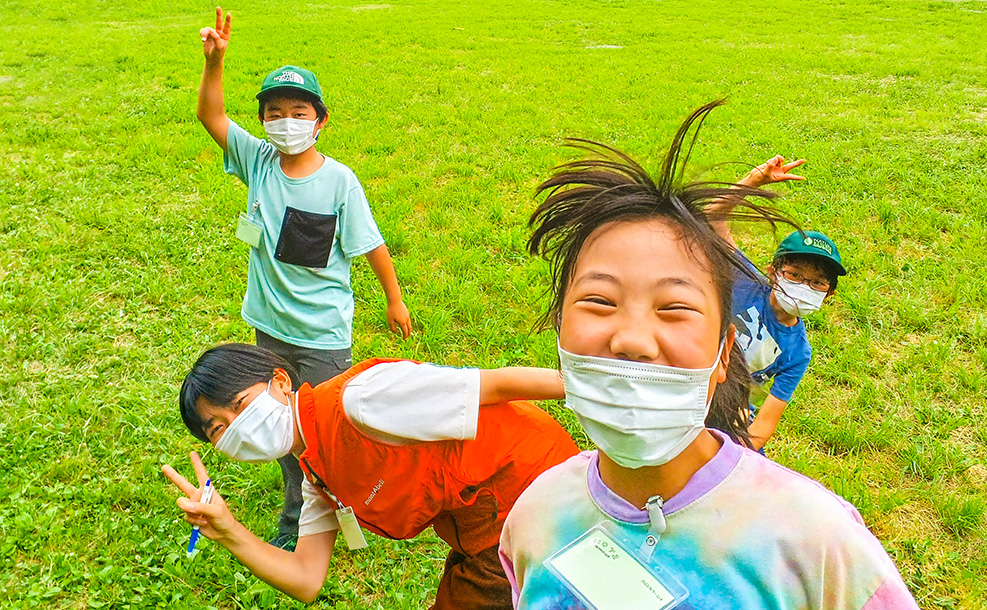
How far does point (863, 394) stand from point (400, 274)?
2828mm

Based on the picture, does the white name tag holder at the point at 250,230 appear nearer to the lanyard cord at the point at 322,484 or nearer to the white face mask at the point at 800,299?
the lanyard cord at the point at 322,484

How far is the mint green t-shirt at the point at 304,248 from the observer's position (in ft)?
9.07

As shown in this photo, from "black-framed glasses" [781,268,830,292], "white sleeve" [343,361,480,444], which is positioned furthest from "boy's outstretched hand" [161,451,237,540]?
"black-framed glasses" [781,268,830,292]

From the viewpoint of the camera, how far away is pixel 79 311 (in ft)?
14.6

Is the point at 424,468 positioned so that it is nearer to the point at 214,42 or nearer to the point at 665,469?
the point at 665,469

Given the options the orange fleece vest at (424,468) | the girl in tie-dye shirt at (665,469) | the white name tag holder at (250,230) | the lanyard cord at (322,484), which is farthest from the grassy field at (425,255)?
the white name tag holder at (250,230)

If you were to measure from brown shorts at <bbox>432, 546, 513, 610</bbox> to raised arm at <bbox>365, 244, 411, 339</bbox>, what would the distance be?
1.26 meters

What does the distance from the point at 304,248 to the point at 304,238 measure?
4cm

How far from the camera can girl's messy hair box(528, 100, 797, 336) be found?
4.08ft

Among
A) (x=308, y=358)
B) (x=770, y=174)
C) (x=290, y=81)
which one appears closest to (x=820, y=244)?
(x=770, y=174)

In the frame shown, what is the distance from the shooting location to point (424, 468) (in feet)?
5.96

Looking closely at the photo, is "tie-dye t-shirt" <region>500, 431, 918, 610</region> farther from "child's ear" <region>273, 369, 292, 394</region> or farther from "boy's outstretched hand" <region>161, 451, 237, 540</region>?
"child's ear" <region>273, 369, 292, 394</region>

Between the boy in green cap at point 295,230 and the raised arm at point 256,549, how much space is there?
0.82 metres

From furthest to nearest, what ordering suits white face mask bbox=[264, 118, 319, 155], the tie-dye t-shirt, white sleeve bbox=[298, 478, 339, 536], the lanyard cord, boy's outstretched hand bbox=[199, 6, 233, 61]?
white face mask bbox=[264, 118, 319, 155] → boy's outstretched hand bbox=[199, 6, 233, 61] → white sleeve bbox=[298, 478, 339, 536] → the lanyard cord → the tie-dye t-shirt
